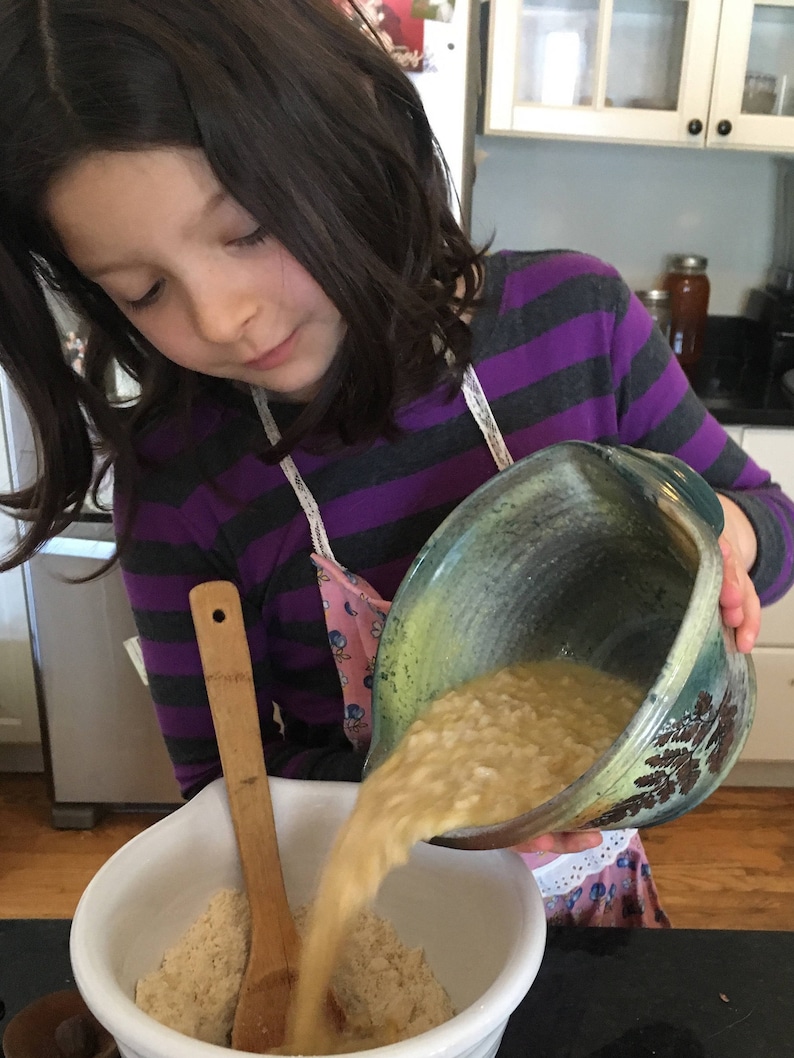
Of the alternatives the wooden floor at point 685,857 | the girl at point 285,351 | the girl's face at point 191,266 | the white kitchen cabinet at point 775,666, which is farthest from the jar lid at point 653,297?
the girl's face at point 191,266

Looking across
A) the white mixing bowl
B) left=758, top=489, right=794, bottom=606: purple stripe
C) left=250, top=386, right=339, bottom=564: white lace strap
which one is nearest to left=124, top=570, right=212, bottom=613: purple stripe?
left=250, top=386, right=339, bottom=564: white lace strap

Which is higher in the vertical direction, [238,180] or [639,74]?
[639,74]

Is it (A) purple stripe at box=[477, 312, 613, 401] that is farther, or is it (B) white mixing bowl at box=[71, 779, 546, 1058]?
(A) purple stripe at box=[477, 312, 613, 401]

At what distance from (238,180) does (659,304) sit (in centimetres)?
161

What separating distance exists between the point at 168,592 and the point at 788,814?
162 centimetres

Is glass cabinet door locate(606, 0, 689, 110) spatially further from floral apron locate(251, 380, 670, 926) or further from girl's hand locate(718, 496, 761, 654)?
girl's hand locate(718, 496, 761, 654)

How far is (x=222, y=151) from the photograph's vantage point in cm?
49

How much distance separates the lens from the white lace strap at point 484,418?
0.70m

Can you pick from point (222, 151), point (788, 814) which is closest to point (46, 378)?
point (222, 151)

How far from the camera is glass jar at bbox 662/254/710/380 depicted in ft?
6.44

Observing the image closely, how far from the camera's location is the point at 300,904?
61 centimetres

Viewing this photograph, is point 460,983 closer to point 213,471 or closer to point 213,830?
point 213,830

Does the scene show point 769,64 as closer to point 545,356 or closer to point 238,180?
point 545,356

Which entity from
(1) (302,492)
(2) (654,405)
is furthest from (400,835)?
(2) (654,405)
